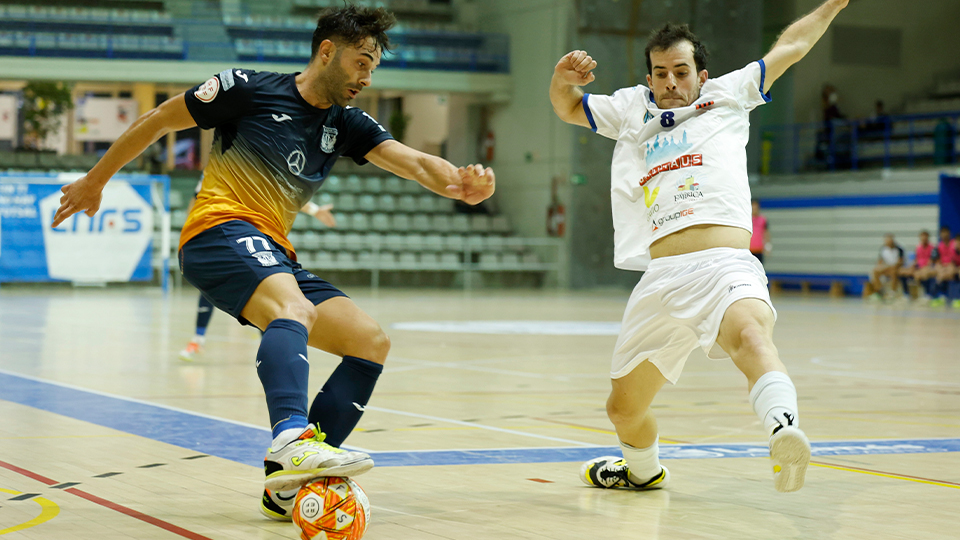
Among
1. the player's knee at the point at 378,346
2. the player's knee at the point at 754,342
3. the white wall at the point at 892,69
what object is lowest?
the player's knee at the point at 378,346

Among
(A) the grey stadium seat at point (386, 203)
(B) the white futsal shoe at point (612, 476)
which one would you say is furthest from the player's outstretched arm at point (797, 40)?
(A) the grey stadium seat at point (386, 203)

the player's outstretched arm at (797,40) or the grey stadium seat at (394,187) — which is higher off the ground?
the player's outstretched arm at (797,40)

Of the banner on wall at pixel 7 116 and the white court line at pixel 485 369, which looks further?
the banner on wall at pixel 7 116

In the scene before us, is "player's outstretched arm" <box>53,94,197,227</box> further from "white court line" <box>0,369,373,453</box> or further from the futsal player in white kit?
"white court line" <box>0,369,373,453</box>

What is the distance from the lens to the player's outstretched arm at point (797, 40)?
4230 mm

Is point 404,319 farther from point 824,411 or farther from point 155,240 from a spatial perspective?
point 155,240

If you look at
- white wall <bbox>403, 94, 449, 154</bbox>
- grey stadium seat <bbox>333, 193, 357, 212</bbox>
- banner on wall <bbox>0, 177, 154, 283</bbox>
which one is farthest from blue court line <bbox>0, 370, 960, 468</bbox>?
white wall <bbox>403, 94, 449, 154</bbox>

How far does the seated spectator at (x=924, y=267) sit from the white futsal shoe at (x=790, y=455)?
1930 centimetres

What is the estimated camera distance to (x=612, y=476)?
14.3 feet

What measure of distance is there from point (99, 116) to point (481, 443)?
26256mm

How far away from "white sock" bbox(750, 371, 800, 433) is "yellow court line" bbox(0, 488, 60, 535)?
236 centimetres

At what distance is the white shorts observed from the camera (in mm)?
3828

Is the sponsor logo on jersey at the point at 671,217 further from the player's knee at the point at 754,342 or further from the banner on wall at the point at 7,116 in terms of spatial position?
the banner on wall at the point at 7,116

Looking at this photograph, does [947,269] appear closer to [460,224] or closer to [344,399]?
[460,224]
